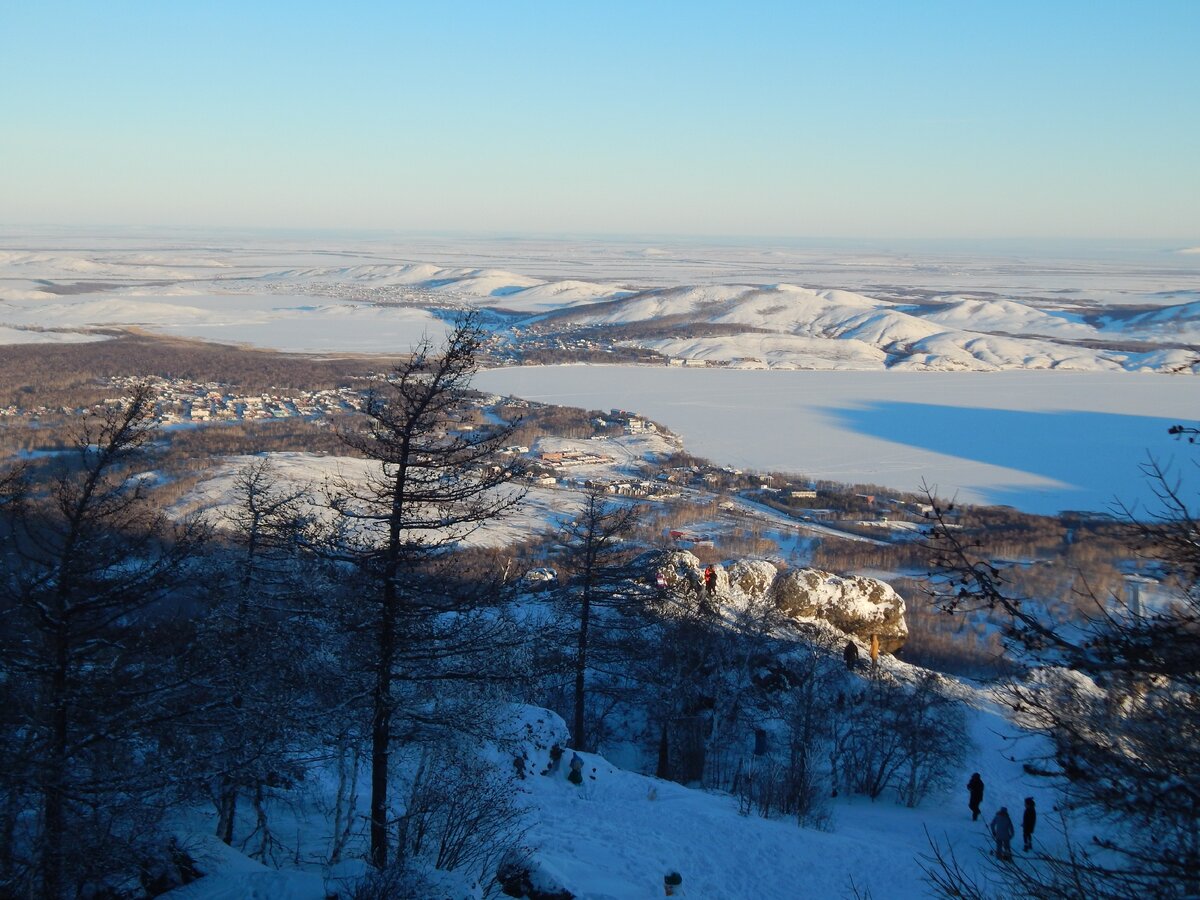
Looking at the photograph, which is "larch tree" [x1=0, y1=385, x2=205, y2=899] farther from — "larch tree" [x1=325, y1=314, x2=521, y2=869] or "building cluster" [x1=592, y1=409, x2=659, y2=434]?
"building cluster" [x1=592, y1=409, x2=659, y2=434]

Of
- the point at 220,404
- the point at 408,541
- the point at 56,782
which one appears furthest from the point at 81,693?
the point at 220,404

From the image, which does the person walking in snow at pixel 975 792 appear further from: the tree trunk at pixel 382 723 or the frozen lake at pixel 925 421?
the frozen lake at pixel 925 421

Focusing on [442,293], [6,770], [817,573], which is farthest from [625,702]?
[442,293]

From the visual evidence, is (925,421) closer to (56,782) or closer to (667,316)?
(56,782)

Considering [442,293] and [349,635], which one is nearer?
[349,635]

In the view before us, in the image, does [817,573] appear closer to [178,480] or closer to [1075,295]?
[178,480]

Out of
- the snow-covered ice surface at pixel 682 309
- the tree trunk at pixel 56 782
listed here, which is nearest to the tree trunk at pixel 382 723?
the tree trunk at pixel 56 782

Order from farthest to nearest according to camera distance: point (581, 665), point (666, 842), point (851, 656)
Result: point (851, 656)
point (581, 665)
point (666, 842)
